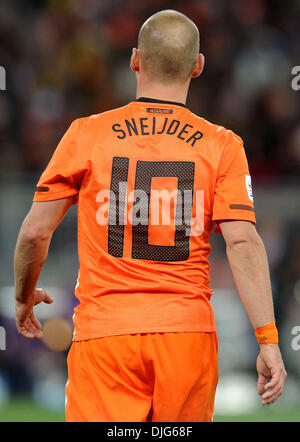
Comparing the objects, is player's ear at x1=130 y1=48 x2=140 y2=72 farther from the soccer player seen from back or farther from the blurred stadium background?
the blurred stadium background

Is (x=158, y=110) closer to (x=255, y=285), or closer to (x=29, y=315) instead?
(x=255, y=285)

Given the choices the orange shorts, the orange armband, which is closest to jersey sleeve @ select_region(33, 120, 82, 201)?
the orange shorts

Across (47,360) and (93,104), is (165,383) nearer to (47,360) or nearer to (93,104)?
(47,360)

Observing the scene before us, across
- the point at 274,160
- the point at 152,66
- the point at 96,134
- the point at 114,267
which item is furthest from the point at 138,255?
the point at 274,160

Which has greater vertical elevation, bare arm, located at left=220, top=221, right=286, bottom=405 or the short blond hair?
the short blond hair

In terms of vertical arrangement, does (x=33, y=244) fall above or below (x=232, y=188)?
below

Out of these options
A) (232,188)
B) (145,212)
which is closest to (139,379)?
(145,212)

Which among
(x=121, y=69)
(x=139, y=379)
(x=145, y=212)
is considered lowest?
(x=139, y=379)

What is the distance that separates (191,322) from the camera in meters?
2.78

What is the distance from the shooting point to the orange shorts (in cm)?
272

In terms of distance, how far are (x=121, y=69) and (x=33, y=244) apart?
7262 millimetres

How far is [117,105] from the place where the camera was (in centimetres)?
953
